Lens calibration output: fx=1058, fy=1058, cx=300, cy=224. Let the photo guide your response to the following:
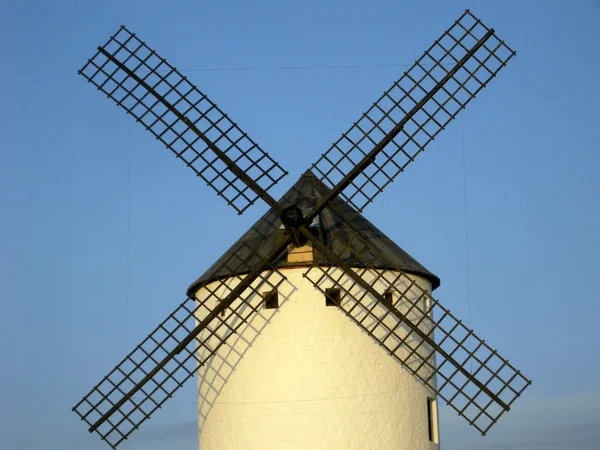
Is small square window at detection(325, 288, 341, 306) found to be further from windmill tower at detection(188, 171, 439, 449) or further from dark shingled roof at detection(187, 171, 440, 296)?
dark shingled roof at detection(187, 171, 440, 296)

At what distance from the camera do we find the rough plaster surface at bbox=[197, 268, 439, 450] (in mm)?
13422

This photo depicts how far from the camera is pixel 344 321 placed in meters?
13.7

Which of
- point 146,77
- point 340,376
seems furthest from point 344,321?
point 146,77

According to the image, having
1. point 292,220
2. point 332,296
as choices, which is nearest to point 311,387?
point 332,296

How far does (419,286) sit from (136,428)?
4200mm

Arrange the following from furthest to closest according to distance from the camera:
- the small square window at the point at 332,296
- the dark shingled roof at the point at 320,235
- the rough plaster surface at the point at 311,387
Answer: the dark shingled roof at the point at 320,235 < the small square window at the point at 332,296 < the rough plaster surface at the point at 311,387

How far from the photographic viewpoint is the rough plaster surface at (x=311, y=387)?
13.4 metres

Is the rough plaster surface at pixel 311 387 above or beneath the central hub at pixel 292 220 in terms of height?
beneath

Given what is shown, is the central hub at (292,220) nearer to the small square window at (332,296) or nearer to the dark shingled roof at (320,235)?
the dark shingled roof at (320,235)

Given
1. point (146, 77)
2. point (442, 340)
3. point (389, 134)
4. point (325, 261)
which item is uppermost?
point (146, 77)

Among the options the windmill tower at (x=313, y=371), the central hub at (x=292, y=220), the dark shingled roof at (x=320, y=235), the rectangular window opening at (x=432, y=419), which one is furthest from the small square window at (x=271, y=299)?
the rectangular window opening at (x=432, y=419)

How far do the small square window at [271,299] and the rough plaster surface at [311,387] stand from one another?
81mm

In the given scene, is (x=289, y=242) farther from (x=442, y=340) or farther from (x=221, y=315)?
(x=442, y=340)

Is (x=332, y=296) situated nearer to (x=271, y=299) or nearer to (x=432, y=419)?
(x=271, y=299)
